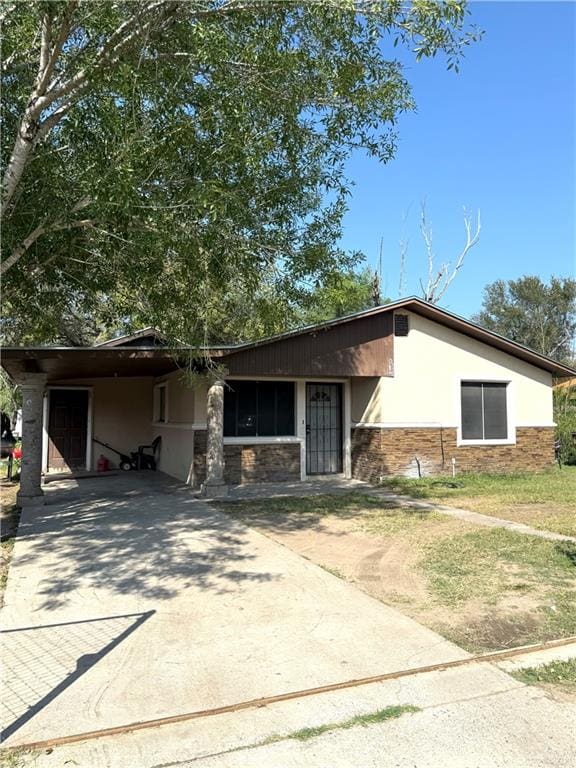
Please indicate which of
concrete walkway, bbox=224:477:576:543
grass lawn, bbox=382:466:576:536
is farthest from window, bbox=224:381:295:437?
grass lawn, bbox=382:466:576:536

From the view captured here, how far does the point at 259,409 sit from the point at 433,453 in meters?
4.34

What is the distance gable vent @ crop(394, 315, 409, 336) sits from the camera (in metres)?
13.5

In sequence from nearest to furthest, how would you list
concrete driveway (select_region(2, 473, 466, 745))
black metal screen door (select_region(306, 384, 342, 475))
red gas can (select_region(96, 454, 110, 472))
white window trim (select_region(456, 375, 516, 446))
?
concrete driveway (select_region(2, 473, 466, 745))
black metal screen door (select_region(306, 384, 342, 475))
white window trim (select_region(456, 375, 516, 446))
red gas can (select_region(96, 454, 110, 472))

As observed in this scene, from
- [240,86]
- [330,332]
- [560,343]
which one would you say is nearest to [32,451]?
[330,332]

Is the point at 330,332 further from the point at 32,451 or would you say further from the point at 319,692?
the point at 319,692

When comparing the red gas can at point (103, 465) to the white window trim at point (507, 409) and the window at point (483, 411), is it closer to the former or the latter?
the white window trim at point (507, 409)

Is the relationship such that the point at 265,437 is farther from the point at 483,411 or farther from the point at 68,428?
the point at 68,428

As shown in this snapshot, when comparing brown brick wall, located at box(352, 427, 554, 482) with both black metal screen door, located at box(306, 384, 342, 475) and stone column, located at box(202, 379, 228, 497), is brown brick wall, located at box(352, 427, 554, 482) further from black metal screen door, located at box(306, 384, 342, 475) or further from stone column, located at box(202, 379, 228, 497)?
stone column, located at box(202, 379, 228, 497)

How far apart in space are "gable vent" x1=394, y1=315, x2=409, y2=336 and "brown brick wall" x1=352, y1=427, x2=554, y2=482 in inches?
89.5

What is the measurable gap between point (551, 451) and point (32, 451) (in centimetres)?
1247

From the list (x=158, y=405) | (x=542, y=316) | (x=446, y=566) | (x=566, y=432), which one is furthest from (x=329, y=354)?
(x=542, y=316)

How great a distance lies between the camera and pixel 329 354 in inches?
492

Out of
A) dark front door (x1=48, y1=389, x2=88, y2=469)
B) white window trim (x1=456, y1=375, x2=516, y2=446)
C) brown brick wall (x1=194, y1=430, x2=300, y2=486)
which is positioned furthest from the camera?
dark front door (x1=48, y1=389, x2=88, y2=469)

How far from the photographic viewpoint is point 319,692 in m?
3.45
